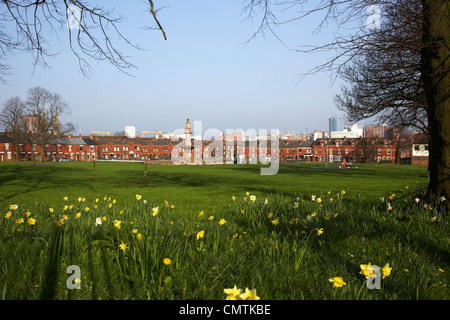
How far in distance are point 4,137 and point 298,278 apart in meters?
105

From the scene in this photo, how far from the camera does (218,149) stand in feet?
373

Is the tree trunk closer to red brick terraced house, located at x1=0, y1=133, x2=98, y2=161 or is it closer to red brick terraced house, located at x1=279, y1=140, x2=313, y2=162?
red brick terraced house, located at x1=0, y1=133, x2=98, y2=161

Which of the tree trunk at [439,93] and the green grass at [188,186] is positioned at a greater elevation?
the tree trunk at [439,93]

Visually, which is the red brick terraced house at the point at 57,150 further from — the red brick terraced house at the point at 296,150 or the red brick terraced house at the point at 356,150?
the red brick terraced house at the point at 356,150

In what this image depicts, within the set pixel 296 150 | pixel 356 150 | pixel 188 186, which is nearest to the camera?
pixel 188 186

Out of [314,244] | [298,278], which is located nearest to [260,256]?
[298,278]

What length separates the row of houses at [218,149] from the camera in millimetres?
93625

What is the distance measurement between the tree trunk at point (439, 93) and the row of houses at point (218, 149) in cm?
8473

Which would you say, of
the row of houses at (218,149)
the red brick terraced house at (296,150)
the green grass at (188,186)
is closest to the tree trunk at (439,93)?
the green grass at (188,186)

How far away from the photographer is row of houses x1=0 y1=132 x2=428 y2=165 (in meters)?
93.6

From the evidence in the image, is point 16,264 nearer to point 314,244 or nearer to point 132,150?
point 314,244

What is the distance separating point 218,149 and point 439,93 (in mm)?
107493

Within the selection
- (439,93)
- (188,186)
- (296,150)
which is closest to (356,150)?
(296,150)
